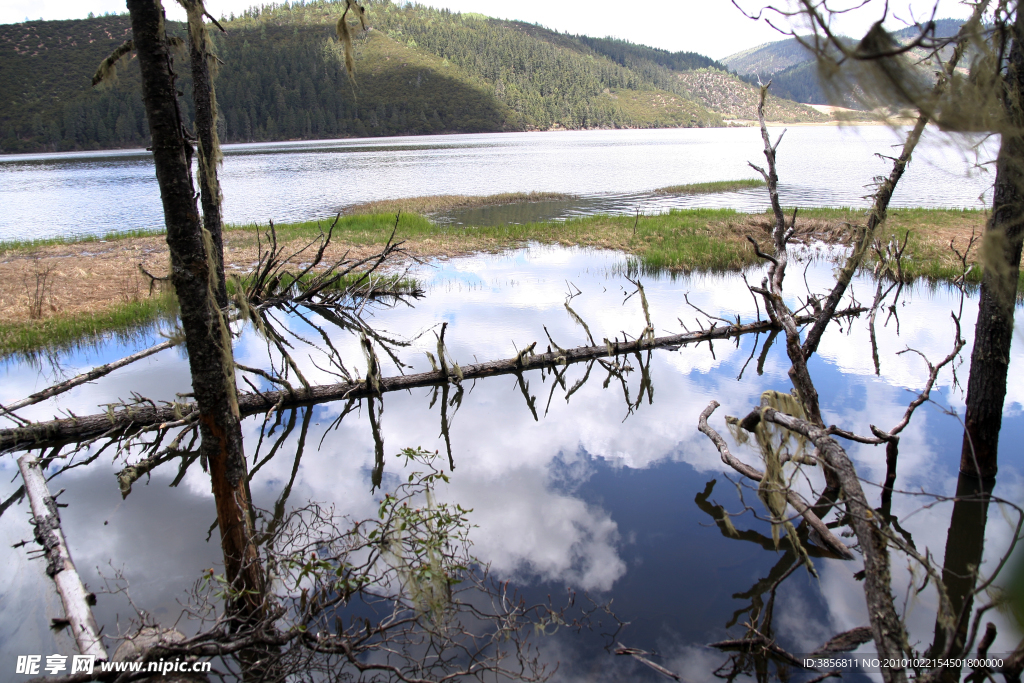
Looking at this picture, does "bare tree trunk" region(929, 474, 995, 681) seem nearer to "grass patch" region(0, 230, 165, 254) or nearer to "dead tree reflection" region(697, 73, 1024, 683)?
"dead tree reflection" region(697, 73, 1024, 683)

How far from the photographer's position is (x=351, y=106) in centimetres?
13988

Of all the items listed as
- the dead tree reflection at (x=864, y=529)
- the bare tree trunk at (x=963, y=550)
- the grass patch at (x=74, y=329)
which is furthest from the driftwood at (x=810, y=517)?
the grass patch at (x=74, y=329)

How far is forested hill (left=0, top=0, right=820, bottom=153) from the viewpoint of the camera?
350 feet

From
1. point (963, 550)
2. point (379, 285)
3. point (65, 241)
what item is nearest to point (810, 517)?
point (963, 550)

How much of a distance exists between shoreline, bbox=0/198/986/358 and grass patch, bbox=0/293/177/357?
2 cm

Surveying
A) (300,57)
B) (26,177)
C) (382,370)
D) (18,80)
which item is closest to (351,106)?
(300,57)

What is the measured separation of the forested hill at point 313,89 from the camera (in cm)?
10669

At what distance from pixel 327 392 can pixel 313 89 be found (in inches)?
5870

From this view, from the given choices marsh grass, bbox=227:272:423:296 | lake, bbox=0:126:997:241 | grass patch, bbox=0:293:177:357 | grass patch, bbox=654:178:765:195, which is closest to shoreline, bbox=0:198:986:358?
grass patch, bbox=0:293:177:357

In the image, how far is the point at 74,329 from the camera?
11594mm

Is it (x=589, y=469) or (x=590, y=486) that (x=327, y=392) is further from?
(x=590, y=486)

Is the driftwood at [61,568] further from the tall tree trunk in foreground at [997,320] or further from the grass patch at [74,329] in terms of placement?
the tall tree trunk in foreground at [997,320]

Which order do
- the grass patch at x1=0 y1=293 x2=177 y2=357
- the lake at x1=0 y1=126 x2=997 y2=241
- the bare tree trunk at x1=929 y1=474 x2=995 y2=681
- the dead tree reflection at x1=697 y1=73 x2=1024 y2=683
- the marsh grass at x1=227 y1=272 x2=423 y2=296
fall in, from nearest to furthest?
the dead tree reflection at x1=697 y1=73 x2=1024 y2=683 < the bare tree trunk at x1=929 y1=474 x2=995 y2=681 < the grass patch at x1=0 y1=293 x2=177 y2=357 < the marsh grass at x1=227 y1=272 x2=423 y2=296 < the lake at x1=0 y1=126 x2=997 y2=241

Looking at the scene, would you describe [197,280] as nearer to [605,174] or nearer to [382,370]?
[382,370]
